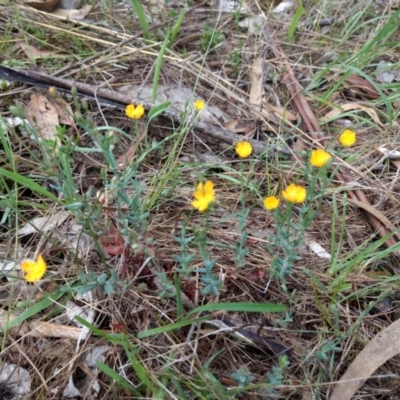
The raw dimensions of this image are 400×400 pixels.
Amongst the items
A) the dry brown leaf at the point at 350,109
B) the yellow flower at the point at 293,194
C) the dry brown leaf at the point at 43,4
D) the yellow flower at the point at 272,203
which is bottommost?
the dry brown leaf at the point at 350,109

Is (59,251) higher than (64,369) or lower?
higher

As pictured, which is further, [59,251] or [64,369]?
[59,251]

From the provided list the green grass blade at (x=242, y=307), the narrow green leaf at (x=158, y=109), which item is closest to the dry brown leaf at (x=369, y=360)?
the green grass blade at (x=242, y=307)

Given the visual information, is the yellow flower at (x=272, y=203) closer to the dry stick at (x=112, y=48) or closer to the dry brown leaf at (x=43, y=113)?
the dry brown leaf at (x=43, y=113)

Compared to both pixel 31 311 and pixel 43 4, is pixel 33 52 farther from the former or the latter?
pixel 31 311

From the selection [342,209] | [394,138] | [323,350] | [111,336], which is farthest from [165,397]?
[394,138]

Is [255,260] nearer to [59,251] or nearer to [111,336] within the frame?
[111,336]

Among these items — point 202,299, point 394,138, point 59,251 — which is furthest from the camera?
point 394,138
